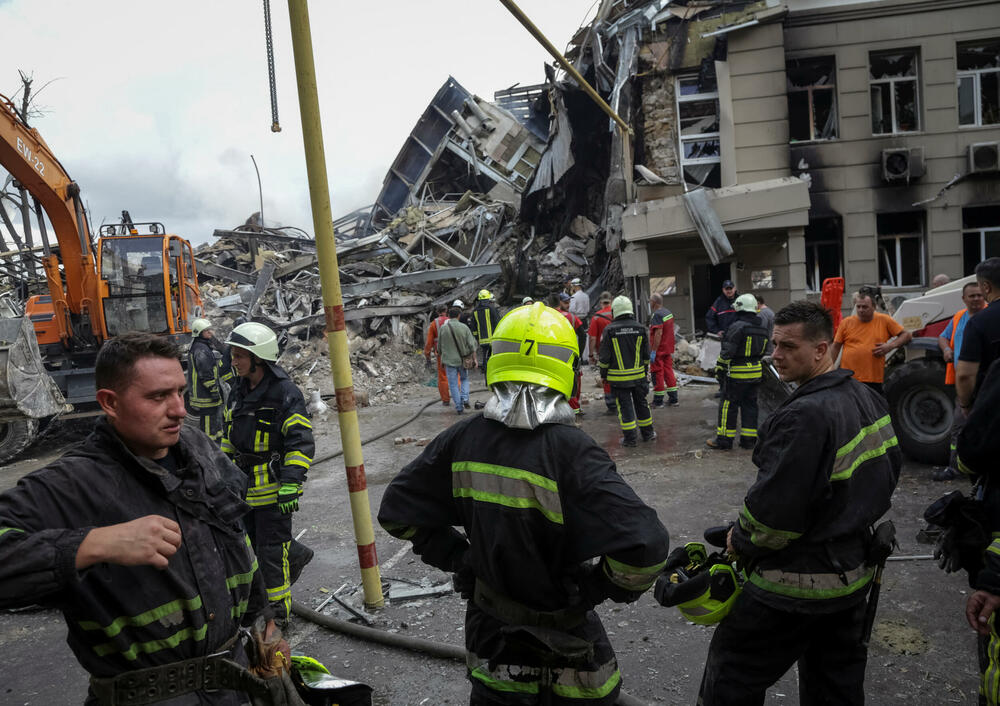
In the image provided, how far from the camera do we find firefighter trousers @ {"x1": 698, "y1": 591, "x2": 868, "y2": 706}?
2576 mm

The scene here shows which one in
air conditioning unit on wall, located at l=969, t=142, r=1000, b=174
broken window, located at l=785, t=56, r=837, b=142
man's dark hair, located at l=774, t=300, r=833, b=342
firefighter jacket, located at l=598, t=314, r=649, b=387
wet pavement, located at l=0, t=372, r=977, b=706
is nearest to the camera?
man's dark hair, located at l=774, t=300, r=833, b=342

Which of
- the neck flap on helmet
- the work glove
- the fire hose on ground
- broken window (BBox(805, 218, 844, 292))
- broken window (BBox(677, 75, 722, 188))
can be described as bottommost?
Result: the fire hose on ground

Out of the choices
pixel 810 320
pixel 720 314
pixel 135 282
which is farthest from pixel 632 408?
pixel 135 282

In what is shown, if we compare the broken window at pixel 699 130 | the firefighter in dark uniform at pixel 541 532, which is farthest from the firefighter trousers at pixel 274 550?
the broken window at pixel 699 130

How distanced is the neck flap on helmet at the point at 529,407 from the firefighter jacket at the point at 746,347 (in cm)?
622

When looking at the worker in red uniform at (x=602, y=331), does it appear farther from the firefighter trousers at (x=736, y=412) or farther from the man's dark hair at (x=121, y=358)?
the man's dark hair at (x=121, y=358)

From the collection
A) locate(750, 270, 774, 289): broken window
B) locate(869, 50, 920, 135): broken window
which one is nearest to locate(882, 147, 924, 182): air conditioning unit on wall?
locate(869, 50, 920, 135): broken window

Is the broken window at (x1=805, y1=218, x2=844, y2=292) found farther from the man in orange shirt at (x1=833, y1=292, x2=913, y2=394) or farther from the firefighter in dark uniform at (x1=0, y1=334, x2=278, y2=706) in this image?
the firefighter in dark uniform at (x1=0, y1=334, x2=278, y2=706)

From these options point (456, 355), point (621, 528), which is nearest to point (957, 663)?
point (621, 528)

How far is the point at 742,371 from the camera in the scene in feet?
26.1

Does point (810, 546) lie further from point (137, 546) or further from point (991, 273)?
point (991, 273)

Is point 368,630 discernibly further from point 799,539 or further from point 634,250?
point 634,250

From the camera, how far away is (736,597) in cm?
268

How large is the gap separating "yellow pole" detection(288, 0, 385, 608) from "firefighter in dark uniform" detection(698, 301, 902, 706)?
244 centimetres
